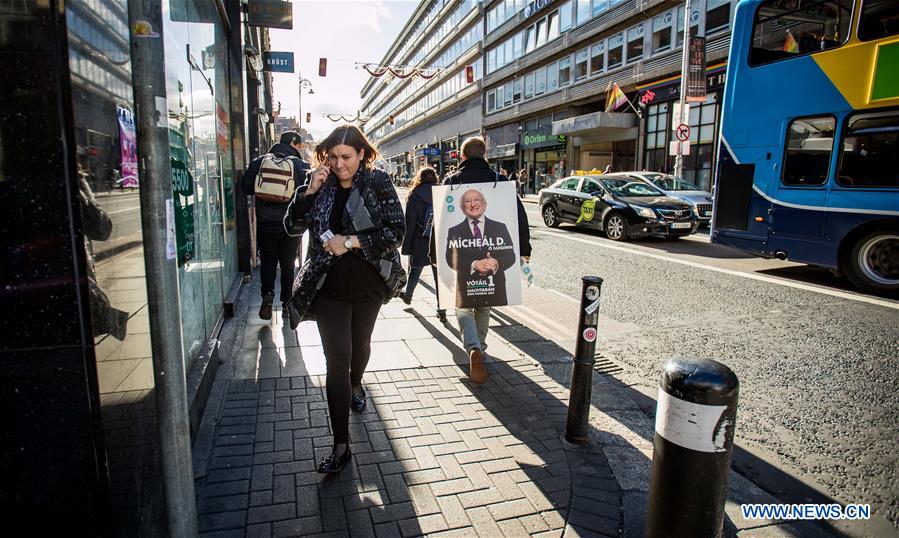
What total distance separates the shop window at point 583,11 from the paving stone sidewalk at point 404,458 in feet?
98.5

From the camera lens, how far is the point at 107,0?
200 centimetres

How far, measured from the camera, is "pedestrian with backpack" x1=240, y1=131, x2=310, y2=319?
5.63m

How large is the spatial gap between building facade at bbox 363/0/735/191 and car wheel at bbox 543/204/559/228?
981 centimetres

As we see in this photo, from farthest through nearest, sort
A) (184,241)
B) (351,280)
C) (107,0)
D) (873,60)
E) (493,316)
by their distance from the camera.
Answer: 1. (873,60)
2. (493,316)
3. (184,241)
4. (351,280)
5. (107,0)

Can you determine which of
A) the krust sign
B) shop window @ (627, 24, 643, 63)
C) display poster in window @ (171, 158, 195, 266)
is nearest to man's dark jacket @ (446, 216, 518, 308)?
display poster in window @ (171, 158, 195, 266)

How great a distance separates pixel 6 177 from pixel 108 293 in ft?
1.50

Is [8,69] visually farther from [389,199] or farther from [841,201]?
[841,201]

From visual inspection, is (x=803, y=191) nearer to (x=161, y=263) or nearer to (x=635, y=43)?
(x=161, y=263)

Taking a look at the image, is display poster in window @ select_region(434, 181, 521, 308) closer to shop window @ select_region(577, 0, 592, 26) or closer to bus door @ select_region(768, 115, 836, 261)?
bus door @ select_region(768, 115, 836, 261)

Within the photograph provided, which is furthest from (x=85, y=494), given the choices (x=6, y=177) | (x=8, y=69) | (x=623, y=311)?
(x=623, y=311)

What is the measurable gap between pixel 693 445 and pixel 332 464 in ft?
5.95

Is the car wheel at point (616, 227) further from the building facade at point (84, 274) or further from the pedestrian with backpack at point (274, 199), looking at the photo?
the building facade at point (84, 274)

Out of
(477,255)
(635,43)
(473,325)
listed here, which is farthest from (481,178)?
(635,43)

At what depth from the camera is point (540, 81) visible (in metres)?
36.2
